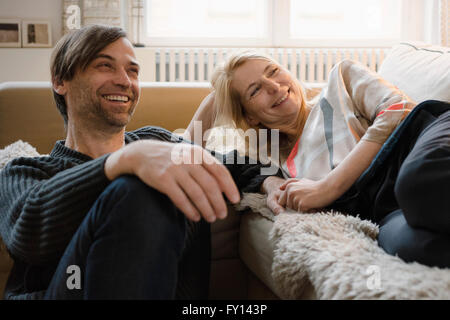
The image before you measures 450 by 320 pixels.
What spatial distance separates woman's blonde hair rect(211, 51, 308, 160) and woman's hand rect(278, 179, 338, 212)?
395mm

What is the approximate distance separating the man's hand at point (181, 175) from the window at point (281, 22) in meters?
3.13

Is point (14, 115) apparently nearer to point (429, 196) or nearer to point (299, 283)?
point (299, 283)

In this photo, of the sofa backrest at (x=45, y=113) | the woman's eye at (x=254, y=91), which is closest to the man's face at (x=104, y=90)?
the woman's eye at (x=254, y=91)

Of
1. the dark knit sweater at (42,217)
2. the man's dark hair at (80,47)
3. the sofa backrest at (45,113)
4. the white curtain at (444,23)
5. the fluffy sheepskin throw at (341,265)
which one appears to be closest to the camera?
the fluffy sheepskin throw at (341,265)

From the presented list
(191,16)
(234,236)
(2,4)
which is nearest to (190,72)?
(191,16)

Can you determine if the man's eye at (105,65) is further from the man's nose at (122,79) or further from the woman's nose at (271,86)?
the woman's nose at (271,86)

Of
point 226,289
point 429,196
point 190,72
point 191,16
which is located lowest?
point 226,289

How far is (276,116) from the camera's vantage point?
1370mm

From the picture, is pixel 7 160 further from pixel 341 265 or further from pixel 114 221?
pixel 341 265

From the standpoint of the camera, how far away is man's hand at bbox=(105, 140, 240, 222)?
62 cm

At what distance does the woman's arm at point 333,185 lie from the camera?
3.23ft
